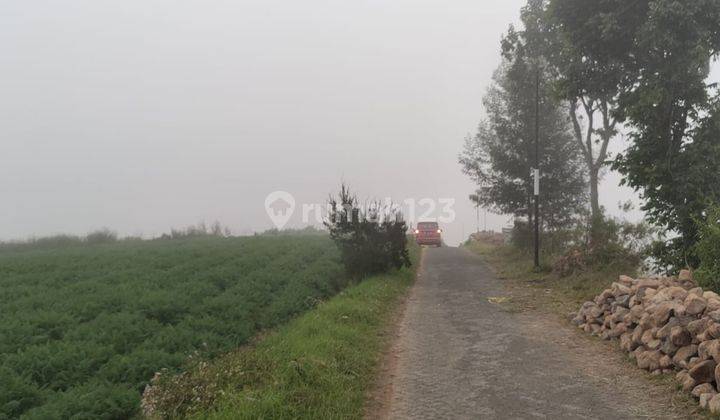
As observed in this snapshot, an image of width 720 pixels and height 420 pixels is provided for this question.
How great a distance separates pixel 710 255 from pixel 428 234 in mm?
30827

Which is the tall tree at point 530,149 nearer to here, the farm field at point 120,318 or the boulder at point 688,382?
the farm field at point 120,318

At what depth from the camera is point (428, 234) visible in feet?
128

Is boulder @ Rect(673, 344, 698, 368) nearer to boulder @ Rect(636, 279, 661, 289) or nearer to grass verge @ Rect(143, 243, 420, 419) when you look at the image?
boulder @ Rect(636, 279, 661, 289)

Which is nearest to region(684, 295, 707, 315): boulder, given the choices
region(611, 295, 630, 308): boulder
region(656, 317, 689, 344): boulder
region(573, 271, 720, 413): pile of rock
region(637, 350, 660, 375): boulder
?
region(573, 271, 720, 413): pile of rock

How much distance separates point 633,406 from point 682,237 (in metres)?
7.76

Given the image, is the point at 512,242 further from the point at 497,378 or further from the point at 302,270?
the point at 497,378

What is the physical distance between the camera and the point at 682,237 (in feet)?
38.4

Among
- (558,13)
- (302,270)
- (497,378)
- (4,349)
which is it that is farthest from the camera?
(302,270)

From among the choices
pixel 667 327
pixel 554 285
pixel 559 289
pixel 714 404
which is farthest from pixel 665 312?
pixel 554 285

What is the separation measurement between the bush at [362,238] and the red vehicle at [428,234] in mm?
21541

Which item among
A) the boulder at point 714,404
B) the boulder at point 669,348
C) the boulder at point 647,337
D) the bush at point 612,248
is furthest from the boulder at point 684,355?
the bush at point 612,248

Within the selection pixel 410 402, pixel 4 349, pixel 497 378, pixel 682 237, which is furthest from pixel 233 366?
pixel 682 237

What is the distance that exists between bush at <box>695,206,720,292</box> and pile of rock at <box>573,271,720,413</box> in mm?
231

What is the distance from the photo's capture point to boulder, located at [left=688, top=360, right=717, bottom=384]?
5383mm
